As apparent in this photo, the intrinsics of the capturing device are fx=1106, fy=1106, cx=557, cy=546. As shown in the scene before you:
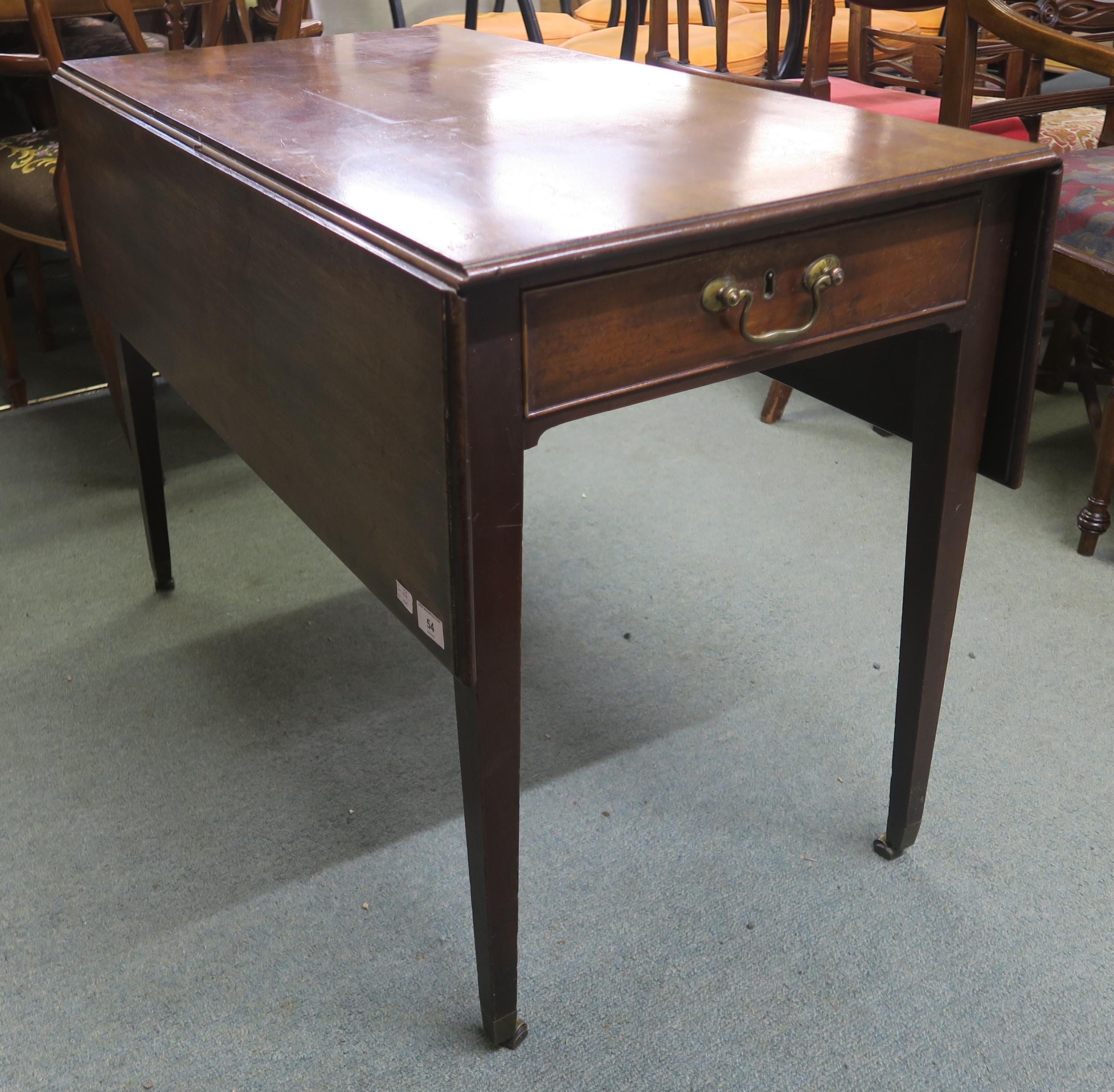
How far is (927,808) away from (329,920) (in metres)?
0.66

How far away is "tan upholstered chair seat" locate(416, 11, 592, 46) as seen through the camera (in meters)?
3.22

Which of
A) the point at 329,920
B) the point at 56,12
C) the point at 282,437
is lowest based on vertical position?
the point at 329,920

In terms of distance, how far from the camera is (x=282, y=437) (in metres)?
0.97

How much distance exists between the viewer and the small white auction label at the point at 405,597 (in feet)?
2.74

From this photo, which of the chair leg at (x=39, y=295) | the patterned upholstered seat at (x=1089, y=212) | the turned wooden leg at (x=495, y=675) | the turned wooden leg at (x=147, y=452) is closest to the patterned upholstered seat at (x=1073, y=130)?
the patterned upholstered seat at (x=1089, y=212)

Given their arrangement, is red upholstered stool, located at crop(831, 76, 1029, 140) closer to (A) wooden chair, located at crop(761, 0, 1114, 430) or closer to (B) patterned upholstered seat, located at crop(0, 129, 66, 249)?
(A) wooden chair, located at crop(761, 0, 1114, 430)

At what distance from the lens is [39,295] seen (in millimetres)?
2473

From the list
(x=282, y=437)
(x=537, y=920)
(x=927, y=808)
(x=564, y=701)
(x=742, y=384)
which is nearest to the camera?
(x=282, y=437)

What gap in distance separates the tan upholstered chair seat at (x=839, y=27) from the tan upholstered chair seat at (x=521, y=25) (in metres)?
0.50

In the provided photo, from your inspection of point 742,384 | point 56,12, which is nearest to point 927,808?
point 742,384

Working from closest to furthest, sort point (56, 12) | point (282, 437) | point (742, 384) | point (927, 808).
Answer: point (282, 437)
point (927, 808)
point (56, 12)
point (742, 384)

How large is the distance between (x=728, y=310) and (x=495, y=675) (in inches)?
12.3

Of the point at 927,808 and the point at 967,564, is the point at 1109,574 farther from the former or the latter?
the point at 927,808

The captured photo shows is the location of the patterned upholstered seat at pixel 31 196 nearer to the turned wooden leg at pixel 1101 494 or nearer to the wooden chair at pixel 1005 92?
the wooden chair at pixel 1005 92
